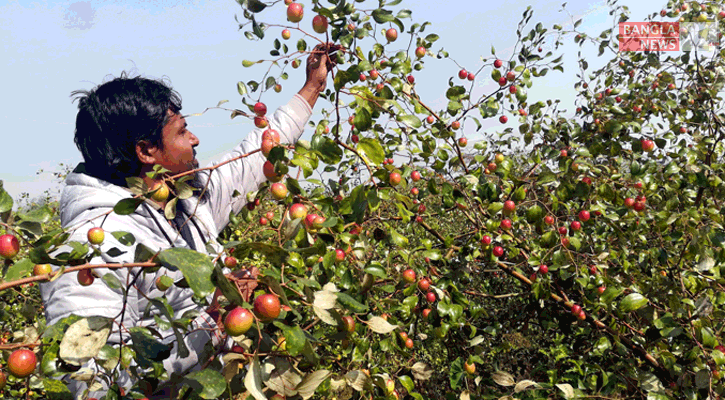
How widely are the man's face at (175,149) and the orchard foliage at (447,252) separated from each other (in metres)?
0.25

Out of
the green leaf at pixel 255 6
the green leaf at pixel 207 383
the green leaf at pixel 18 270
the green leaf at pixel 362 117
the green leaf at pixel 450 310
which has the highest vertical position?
the green leaf at pixel 255 6

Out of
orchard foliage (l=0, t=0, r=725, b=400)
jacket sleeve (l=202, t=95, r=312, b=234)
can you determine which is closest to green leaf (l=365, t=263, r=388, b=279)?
orchard foliage (l=0, t=0, r=725, b=400)

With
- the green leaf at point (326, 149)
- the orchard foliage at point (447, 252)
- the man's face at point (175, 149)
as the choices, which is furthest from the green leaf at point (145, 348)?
the man's face at point (175, 149)

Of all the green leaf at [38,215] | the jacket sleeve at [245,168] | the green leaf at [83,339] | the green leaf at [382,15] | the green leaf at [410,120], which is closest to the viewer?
the green leaf at [83,339]

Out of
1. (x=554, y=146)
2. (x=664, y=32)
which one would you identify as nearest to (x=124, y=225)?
(x=554, y=146)

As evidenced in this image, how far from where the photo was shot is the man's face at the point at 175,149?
1887mm

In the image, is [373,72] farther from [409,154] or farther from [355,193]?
[355,193]

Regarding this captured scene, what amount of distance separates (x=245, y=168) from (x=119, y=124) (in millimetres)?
759

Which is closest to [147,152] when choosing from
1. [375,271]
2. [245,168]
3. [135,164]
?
[135,164]

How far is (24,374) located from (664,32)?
3.29 meters

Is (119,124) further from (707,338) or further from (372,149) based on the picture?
(707,338)

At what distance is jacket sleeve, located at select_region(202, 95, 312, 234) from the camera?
2.36 m

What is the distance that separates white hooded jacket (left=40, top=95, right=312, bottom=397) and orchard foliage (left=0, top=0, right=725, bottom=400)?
0.36 ft

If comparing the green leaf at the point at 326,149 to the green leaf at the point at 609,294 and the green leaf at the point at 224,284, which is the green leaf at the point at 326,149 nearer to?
the green leaf at the point at 224,284
